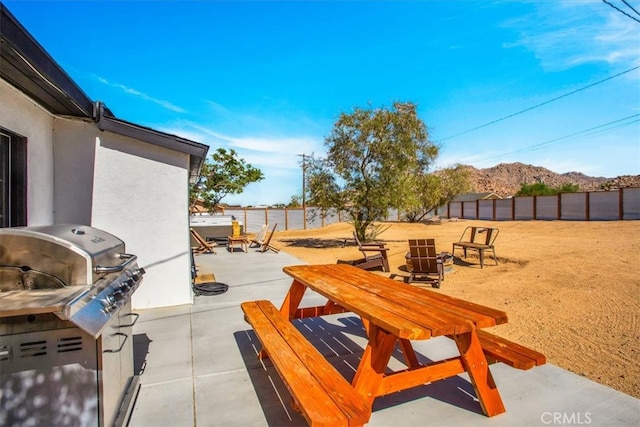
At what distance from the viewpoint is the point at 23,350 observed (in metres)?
1.39

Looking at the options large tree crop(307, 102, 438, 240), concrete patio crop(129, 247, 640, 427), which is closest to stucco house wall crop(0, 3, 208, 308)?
concrete patio crop(129, 247, 640, 427)

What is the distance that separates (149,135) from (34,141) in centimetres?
117

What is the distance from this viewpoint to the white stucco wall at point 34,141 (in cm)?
287

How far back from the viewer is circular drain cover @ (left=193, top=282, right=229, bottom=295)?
527 cm

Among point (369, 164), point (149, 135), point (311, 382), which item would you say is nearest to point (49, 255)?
point (311, 382)

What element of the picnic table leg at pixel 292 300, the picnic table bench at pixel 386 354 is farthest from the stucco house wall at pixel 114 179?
the picnic table bench at pixel 386 354

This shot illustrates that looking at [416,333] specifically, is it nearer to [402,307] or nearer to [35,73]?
[402,307]

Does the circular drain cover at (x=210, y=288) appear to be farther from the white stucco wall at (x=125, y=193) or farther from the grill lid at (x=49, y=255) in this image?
the grill lid at (x=49, y=255)

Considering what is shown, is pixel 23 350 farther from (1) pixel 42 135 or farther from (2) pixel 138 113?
(2) pixel 138 113

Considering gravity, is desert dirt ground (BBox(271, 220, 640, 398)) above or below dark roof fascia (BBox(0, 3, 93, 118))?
below

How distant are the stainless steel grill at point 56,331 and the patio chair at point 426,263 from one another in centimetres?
599

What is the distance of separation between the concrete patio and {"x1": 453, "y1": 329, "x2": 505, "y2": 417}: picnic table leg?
87 mm

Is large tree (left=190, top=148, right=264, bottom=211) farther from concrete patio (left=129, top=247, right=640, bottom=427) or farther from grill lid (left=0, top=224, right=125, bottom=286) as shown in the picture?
grill lid (left=0, top=224, right=125, bottom=286)

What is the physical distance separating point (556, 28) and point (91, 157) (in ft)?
33.3
